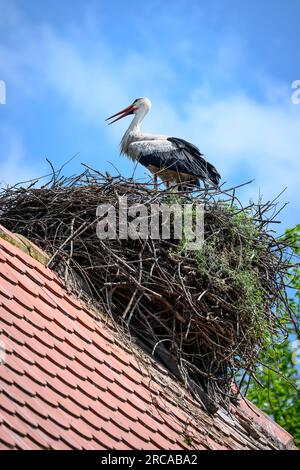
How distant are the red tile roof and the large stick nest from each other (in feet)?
0.70

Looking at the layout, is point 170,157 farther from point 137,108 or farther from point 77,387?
point 77,387

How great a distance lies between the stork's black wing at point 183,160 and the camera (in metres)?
10.9

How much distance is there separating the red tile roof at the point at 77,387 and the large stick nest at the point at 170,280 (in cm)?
21

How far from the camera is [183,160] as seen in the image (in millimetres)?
11023

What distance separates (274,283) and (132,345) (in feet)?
5.15

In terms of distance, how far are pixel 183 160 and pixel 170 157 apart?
5.9 inches

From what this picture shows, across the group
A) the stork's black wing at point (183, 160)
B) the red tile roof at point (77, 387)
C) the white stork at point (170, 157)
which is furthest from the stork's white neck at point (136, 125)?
the red tile roof at point (77, 387)

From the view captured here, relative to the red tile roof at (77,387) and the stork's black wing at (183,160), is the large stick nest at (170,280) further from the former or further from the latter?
the stork's black wing at (183,160)

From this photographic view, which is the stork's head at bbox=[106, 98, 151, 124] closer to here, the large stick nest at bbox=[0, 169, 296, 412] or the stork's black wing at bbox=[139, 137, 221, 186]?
the stork's black wing at bbox=[139, 137, 221, 186]

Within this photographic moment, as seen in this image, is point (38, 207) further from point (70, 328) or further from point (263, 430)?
point (263, 430)

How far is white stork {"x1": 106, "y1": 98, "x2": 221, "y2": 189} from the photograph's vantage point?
1087cm

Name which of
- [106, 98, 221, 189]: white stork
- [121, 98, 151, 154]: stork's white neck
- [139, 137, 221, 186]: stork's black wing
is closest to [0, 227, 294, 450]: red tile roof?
[106, 98, 221, 189]: white stork

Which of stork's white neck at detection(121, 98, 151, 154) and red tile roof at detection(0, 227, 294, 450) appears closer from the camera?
red tile roof at detection(0, 227, 294, 450)

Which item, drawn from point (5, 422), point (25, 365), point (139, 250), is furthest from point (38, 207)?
point (5, 422)
